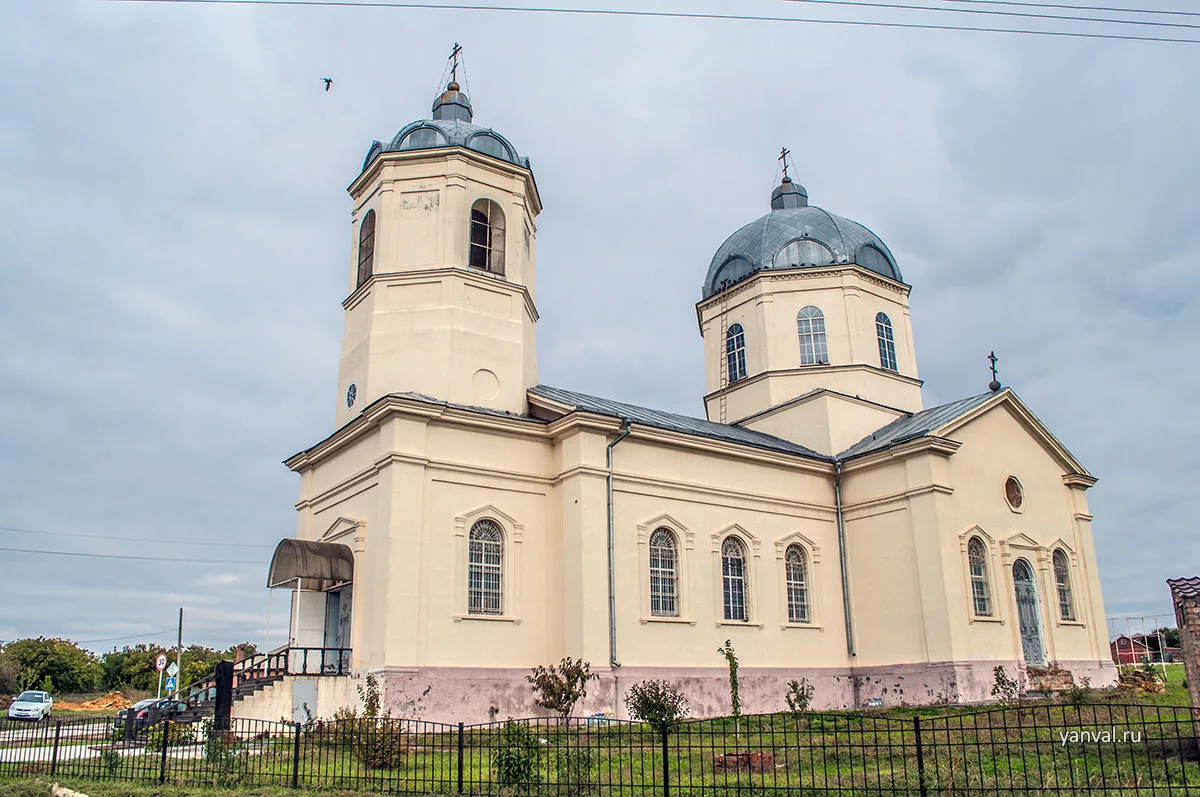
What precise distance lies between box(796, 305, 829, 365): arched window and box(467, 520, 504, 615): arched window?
467 inches

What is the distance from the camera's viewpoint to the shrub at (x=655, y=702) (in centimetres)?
1770

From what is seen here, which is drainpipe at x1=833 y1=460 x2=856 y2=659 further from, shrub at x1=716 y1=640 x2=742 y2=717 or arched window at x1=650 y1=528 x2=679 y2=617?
arched window at x1=650 y1=528 x2=679 y2=617

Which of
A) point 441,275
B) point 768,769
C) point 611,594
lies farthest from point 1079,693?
point 441,275

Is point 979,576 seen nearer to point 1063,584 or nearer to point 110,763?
point 1063,584

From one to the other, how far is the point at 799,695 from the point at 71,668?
40874 mm

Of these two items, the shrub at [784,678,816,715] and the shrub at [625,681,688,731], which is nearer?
the shrub at [625,681,688,731]

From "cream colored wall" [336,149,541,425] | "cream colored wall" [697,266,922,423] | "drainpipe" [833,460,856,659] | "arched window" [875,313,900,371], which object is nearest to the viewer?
"cream colored wall" [336,149,541,425]

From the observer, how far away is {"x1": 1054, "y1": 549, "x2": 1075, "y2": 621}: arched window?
2517 centimetres

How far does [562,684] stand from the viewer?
1775cm

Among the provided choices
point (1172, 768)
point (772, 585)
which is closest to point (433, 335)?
point (772, 585)

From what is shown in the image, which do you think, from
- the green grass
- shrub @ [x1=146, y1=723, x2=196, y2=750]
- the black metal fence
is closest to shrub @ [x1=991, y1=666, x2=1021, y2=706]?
the black metal fence

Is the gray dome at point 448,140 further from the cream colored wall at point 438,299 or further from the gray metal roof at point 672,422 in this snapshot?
the gray metal roof at point 672,422

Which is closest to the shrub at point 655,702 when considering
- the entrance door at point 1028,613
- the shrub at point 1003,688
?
the shrub at point 1003,688

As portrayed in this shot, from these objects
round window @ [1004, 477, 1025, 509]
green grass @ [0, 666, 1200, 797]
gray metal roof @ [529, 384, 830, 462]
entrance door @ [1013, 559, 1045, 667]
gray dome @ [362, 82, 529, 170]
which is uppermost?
gray dome @ [362, 82, 529, 170]
